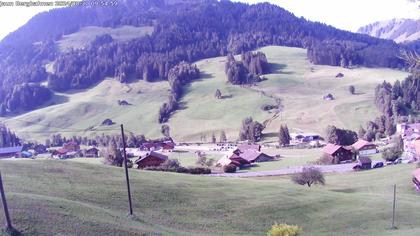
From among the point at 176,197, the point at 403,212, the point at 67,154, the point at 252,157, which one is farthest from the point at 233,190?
the point at 67,154

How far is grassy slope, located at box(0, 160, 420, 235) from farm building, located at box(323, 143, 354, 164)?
47.3m

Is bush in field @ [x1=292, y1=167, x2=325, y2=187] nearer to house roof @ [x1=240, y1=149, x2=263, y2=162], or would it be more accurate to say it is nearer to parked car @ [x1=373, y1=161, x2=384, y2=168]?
parked car @ [x1=373, y1=161, x2=384, y2=168]

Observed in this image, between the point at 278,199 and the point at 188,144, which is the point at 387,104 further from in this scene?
the point at 278,199

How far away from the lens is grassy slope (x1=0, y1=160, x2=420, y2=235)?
111 feet

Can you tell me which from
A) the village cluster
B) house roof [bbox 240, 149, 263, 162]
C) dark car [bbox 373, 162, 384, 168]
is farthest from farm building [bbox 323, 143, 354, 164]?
house roof [bbox 240, 149, 263, 162]

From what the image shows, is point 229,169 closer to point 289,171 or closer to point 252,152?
point 289,171

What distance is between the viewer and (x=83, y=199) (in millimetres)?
41219

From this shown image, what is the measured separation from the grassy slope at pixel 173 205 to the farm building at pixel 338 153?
155 feet

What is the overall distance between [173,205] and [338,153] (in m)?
73.0

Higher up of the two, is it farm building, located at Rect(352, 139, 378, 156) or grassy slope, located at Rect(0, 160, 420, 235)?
grassy slope, located at Rect(0, 160, 420, 235)

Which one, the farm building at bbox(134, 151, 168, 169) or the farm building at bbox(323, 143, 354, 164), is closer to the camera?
the farm building at bbox(134, 151, 168, 169)

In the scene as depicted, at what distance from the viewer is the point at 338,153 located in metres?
110

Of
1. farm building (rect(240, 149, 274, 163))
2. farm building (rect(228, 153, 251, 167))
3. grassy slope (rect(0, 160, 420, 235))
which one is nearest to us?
grassy slope (rect(0, 160, 420, 235))

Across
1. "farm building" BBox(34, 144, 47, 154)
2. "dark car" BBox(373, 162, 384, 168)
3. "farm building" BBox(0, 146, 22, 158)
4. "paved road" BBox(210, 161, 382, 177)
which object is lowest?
"farm building" BBox(34, 144, 47, 154)
